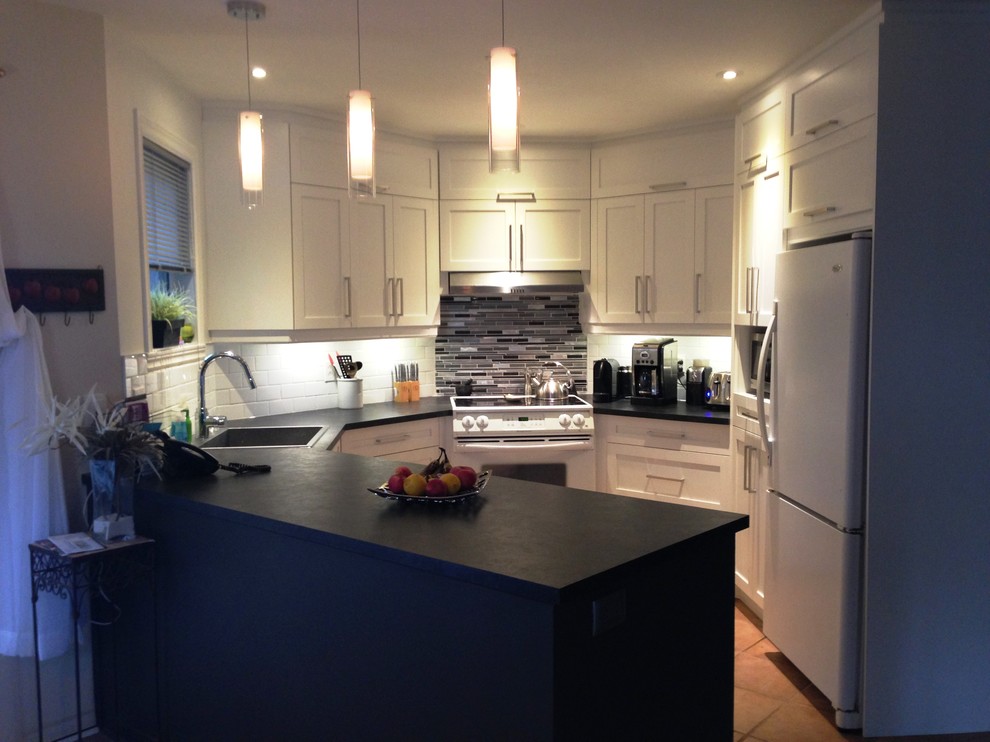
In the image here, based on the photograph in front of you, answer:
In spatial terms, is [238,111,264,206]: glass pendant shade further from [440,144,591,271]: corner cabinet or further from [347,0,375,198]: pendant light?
[440,144,591,271]: corner cabinet

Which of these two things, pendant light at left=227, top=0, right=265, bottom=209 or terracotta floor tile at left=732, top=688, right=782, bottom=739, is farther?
terracotta floor tile at left=732, top=688, right=782, bottom=739

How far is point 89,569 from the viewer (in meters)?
2.54

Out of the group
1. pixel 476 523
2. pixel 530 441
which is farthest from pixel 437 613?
pixel 530 441

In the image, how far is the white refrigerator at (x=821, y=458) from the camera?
2.89 m

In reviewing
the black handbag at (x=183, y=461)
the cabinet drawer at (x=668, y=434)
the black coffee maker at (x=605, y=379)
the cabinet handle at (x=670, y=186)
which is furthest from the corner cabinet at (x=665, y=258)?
the black handbag at (x=183, y=461)

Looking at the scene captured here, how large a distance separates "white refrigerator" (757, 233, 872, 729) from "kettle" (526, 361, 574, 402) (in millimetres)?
1673

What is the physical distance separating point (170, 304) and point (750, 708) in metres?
2.90

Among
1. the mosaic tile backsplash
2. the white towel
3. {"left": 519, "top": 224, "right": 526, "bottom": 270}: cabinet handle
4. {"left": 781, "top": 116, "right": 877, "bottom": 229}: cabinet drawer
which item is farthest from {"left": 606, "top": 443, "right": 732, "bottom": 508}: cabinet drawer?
the white towel

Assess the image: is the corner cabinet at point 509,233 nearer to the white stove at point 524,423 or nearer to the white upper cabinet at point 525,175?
the white upper cabinet at point 525,175

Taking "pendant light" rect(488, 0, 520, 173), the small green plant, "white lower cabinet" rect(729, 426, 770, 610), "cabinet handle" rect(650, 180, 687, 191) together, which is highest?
"cabinet handle" rect(650, 180, 687, 191)

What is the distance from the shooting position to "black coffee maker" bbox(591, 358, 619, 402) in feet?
16.9

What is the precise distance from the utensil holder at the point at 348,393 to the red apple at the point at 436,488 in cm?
256

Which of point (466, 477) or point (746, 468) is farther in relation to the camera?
point (746, 468)

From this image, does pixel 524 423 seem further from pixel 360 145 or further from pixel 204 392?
pixel 360 145
